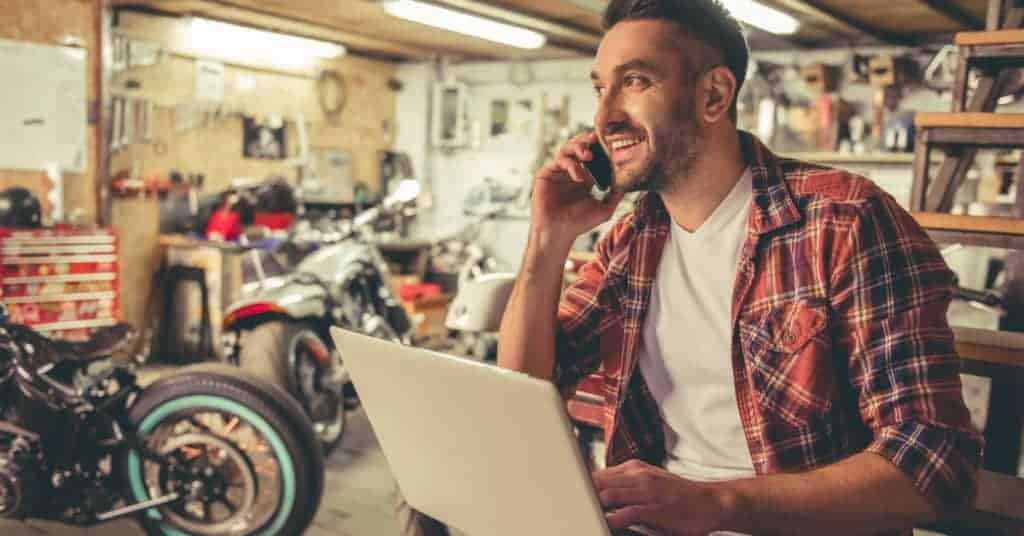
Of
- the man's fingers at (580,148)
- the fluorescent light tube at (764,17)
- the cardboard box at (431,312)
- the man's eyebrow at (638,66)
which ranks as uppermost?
the fluorescent light tube at (764,17)

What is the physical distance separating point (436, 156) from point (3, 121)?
429 centimetres

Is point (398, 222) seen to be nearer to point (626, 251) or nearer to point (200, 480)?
point (200, 480)

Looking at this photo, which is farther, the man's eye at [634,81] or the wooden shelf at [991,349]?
the wooden shelf at [991,349]

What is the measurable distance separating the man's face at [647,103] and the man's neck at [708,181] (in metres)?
0.02

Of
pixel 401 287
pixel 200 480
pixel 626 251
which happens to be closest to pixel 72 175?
pixel 401 287

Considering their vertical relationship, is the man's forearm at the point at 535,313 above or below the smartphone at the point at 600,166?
below

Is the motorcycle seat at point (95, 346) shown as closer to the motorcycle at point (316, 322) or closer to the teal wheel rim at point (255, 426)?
the teal wheel rim at point (255, 426)

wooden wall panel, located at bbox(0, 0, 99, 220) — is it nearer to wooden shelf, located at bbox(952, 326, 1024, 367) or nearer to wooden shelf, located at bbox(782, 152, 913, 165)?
wooden shelf, located at bbox(782, 152, 913, 165)

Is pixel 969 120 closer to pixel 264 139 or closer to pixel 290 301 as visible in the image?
pixel 290 301

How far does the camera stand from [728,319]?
1390 mm

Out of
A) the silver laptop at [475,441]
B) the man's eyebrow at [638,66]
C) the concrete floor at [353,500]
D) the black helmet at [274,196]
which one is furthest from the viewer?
the black helmet at [274,196]

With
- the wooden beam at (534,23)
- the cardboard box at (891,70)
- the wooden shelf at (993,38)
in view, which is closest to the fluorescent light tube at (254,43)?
the wooden beam at (534,23)

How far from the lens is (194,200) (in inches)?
250

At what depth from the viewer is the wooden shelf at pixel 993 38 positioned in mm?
2193
